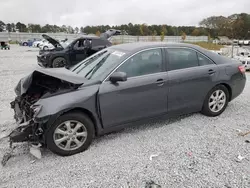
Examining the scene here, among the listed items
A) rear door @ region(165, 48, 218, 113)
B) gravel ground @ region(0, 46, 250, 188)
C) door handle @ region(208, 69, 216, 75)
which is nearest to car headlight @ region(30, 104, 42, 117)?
gravel ground @ region(0, 46, 250, 188)

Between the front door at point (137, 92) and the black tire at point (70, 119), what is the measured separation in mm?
239

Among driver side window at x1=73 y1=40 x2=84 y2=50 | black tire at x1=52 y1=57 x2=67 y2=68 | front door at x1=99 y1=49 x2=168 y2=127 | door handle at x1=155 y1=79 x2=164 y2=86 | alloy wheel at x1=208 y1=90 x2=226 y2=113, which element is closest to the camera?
front door at x1=99 y1=49 x2=168 y2=127

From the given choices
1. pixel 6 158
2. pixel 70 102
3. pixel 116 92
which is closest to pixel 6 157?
pixel 6 158

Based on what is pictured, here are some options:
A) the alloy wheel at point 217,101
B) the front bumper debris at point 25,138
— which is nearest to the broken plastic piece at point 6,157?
the front bumper debris at point 25,138

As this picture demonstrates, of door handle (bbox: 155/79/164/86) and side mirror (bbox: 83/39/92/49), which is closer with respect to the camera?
door handle (bbox: 155/79/164/86)

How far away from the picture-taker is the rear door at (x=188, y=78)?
3531 millimetres

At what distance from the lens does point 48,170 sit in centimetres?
259

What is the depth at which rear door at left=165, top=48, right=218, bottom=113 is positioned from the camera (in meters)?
3.53

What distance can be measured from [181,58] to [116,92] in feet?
4.69

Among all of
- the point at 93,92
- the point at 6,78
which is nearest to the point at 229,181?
the point at 93,92

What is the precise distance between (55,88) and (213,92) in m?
2.85

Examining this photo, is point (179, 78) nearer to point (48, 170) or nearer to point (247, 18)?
point (48, 170)

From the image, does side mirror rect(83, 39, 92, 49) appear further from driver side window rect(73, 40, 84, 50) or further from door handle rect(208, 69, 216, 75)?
door handle rect(208, 69, 216, 75)

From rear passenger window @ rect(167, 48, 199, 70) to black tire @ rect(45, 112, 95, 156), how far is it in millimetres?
1636
